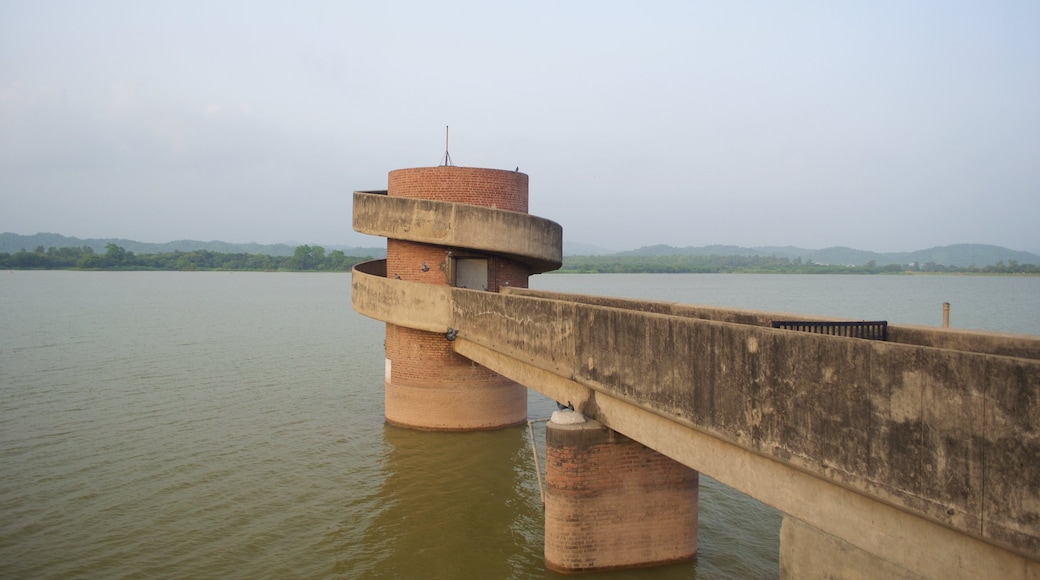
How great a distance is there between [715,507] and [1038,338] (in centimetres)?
601

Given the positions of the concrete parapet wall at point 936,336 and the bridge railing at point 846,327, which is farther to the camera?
the bridge railing at point 846,327

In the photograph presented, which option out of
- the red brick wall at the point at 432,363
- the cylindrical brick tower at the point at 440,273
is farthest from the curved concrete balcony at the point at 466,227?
the red brick wall at the point at 432,363

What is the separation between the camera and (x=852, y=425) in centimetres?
452

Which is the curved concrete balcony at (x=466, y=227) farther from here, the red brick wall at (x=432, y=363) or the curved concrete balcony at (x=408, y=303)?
the red brick wall at (x=432, y=363)

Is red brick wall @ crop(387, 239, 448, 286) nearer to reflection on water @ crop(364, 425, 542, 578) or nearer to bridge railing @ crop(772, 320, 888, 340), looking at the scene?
reflection on water @ crop(364, 425, 542, 578)

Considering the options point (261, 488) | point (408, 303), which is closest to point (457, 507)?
point (261, 488)

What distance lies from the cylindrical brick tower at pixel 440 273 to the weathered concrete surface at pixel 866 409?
22.5ft

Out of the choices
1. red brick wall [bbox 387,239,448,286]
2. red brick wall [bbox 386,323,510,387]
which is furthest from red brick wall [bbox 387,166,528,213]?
red brick wall [bbox 386,323,510,387]

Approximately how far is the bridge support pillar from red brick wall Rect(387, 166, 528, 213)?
6.78 meters

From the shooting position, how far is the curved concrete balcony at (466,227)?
1273cm

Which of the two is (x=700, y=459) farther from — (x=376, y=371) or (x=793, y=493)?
(x=376, y=371)

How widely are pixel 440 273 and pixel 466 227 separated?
1424 millimetres

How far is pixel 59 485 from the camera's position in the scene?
11.2m

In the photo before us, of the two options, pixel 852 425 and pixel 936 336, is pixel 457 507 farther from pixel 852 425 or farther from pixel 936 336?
pixel 852 425
